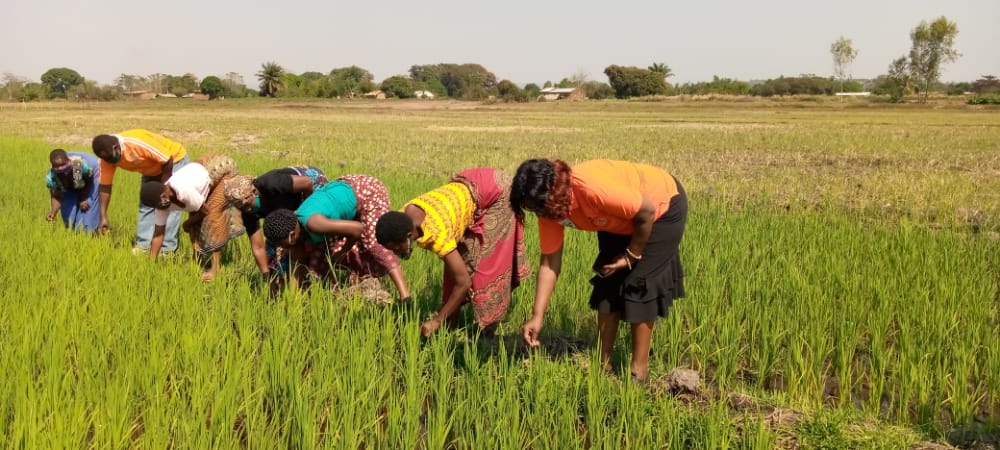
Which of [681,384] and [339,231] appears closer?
[681,384]

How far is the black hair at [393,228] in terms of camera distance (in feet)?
8.92

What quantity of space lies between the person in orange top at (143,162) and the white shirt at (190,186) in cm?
57

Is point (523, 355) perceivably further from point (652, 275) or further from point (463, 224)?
point (652, 275)

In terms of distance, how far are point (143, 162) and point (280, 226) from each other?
2.07 meters

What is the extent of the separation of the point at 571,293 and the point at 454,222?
110cm

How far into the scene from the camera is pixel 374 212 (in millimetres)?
3883

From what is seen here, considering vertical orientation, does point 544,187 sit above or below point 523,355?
above

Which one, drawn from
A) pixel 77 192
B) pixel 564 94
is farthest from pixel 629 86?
pixel 77 192

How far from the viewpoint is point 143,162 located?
15.8ft

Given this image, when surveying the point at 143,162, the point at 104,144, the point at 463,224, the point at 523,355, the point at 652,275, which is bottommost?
the point at 523,355

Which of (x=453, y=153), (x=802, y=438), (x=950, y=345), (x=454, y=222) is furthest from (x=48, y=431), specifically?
(x=453, y=153)

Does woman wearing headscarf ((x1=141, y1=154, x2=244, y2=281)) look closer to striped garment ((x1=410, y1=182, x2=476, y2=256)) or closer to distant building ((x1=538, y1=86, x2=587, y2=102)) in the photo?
striped garment ((x1=410, y1=182, x2=476, y2=256))

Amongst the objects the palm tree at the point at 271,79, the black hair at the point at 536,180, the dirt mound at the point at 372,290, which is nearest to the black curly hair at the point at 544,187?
the black hair at the point at 536,180

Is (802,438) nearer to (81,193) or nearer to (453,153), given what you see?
(81,193)
